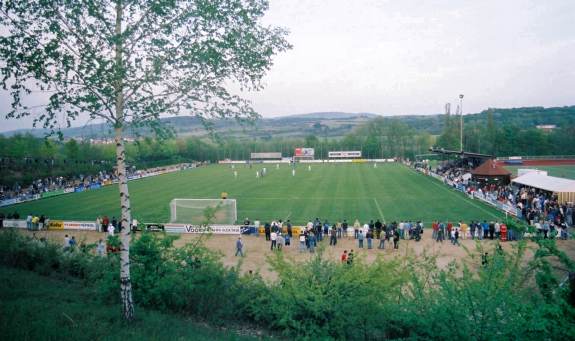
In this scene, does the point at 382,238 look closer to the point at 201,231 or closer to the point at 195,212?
the point at 201,231

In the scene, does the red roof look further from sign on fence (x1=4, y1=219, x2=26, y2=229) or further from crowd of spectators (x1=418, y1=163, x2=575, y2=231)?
sign on fence (x1=4, y1=219, x2=26, y2=229)

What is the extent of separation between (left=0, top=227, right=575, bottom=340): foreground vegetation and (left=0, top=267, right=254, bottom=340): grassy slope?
0.07 m

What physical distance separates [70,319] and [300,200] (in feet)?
93.7

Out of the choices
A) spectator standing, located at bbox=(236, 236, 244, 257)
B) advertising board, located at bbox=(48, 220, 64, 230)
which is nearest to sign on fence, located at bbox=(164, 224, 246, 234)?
spectator standing, located at bbox=(236, 236, 244, 257)

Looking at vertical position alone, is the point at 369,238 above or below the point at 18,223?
above

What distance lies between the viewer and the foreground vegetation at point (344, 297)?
24.3 feet

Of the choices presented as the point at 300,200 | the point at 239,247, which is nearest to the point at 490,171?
the point at 300,200

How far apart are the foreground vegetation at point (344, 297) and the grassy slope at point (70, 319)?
0.21ft

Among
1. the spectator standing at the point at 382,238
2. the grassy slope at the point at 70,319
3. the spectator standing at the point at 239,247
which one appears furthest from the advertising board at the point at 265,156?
the grassy slope at the point at 70,319

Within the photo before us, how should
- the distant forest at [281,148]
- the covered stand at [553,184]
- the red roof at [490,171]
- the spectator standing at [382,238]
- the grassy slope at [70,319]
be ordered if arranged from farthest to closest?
the distant forest at [281,148]
the red roof at [490,171]
the covered stand at [553,184]
the spectator standing at [382,238]
the grassy slope at [70,319]

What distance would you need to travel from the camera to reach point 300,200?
119 feet

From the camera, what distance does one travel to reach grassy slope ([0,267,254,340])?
24.7 feet

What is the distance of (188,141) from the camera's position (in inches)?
4067

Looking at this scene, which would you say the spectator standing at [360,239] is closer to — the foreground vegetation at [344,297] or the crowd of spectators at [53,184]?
the foreground vegetation at [344,297]
